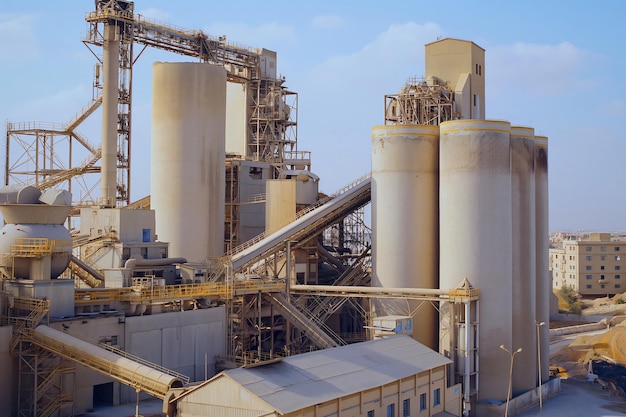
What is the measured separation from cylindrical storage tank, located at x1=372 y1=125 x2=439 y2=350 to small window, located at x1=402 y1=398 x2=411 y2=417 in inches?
433

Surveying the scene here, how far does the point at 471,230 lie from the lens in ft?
152

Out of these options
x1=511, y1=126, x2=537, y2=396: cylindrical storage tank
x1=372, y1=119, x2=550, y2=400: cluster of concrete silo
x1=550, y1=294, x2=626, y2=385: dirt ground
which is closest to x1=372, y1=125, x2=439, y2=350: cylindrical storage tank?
x1=372, y1=119, x2=550, y2=400: cluster of concrete silo

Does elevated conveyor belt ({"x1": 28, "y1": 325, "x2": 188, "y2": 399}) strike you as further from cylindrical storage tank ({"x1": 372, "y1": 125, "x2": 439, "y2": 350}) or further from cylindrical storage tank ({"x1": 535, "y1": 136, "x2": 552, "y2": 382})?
cylindrical storage tank ({"x1": 535, "y1": 136, "x2": 552, "y2": 382})

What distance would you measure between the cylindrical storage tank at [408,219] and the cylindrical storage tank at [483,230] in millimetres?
1915

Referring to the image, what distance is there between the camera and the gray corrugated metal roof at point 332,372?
30.5 meters

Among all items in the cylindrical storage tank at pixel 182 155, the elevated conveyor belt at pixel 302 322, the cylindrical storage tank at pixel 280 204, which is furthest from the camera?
the cylindrical storage tank at pixel 182 155

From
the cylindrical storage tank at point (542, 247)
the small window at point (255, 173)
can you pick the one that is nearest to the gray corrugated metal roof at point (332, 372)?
the cylindrical storage tank at point (542, 247)

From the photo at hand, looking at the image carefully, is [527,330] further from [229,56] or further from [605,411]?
[229,56]

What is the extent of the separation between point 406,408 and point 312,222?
1840 cm

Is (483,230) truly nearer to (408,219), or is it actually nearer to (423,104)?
(408,219)

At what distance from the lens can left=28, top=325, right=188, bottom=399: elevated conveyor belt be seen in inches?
1230

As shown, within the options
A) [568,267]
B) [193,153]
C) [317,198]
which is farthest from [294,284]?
[568,267]

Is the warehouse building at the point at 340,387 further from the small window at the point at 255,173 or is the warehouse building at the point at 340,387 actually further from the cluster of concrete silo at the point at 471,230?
the small window at the point at 255,173

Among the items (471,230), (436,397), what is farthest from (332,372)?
(471,230)
